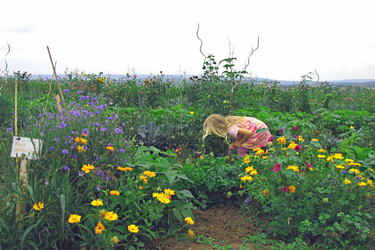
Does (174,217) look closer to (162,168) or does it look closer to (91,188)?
(162,168)

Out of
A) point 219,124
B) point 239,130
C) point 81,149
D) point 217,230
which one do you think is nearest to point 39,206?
point 81,149

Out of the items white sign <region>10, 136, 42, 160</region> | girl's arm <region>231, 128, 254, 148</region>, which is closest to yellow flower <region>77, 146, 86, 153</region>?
white sign <region>10, 136, 42, 160</region>

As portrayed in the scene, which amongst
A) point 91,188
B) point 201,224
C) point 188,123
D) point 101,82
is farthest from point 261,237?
point 101,82

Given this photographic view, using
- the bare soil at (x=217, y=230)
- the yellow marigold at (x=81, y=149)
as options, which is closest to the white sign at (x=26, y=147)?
the yellow marigold at (x=81, y=149)

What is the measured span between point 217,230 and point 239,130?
197 centimetres

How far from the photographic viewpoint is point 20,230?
106 inches

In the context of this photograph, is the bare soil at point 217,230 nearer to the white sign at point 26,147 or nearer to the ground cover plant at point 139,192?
the ground cover plant at point 139,192

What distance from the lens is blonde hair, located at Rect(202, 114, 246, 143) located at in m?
4.96

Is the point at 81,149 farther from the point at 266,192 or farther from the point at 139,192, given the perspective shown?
the point at 266,192

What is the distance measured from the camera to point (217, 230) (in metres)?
3.31

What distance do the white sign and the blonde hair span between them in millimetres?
2420

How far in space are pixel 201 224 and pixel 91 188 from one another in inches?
45.4

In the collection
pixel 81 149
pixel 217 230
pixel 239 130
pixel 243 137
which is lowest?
pixel 217 230

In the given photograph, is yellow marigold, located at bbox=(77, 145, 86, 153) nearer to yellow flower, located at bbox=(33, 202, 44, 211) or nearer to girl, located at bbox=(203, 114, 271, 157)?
yellow flower, located at bbox=(33, 202, 44, 211)
